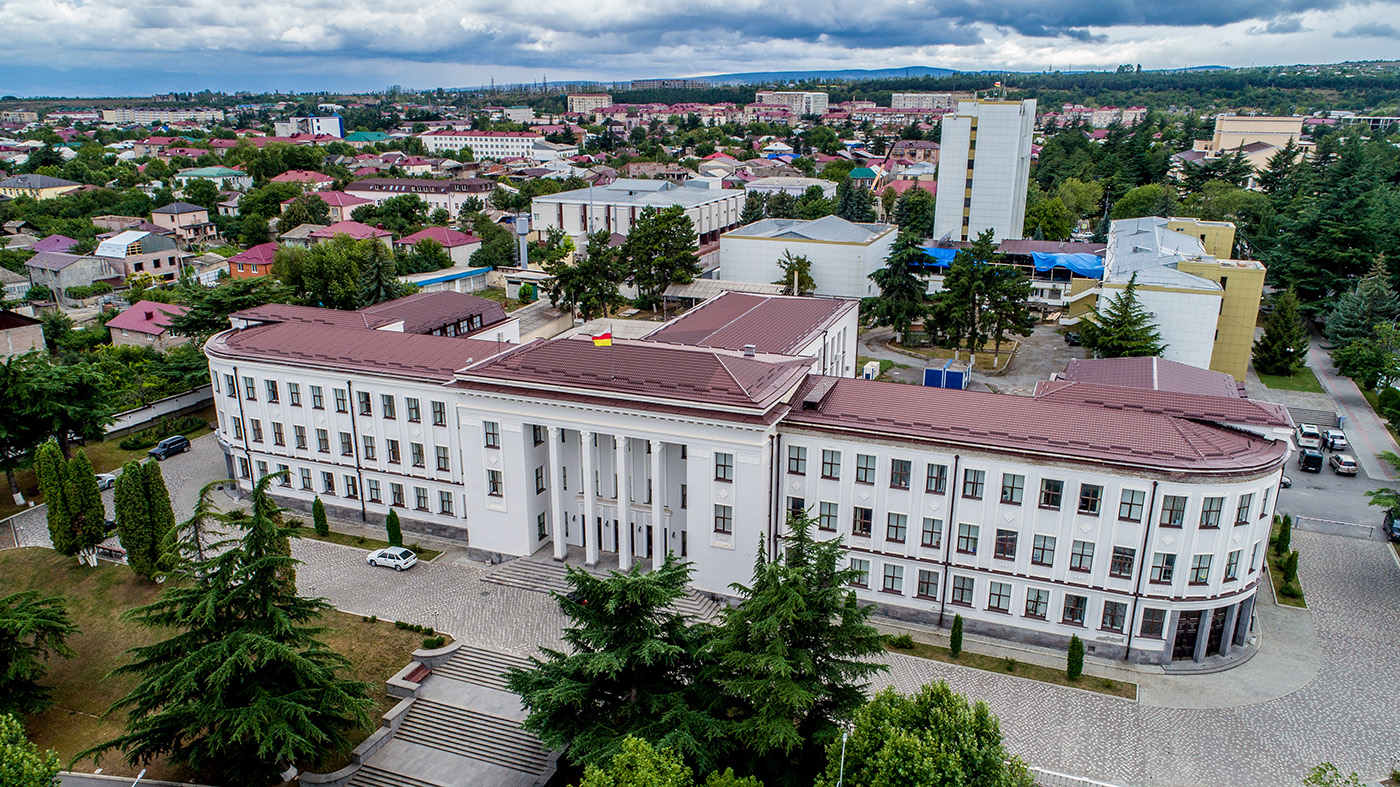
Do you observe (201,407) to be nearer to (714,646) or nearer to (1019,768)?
(714,646)

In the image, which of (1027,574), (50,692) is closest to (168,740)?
(50,692)

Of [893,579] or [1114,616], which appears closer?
[1114,616]

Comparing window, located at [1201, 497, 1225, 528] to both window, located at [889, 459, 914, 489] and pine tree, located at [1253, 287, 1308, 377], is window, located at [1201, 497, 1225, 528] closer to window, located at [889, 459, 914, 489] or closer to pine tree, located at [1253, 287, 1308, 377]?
window, located at [889, 459, 914, 489]

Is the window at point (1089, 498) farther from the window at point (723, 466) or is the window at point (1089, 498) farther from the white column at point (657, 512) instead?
the white column at point (657, 512)

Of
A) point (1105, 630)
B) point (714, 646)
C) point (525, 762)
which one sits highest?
point (714, 646)

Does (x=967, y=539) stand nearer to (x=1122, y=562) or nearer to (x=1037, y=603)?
(x=1037, y=603)

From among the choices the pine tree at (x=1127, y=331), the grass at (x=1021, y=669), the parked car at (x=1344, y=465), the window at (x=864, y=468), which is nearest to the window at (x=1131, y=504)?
the grass at (x=1021, y=669)

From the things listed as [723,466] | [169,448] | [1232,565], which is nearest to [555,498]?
[723,466]

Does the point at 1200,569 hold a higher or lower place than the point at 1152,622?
higher
